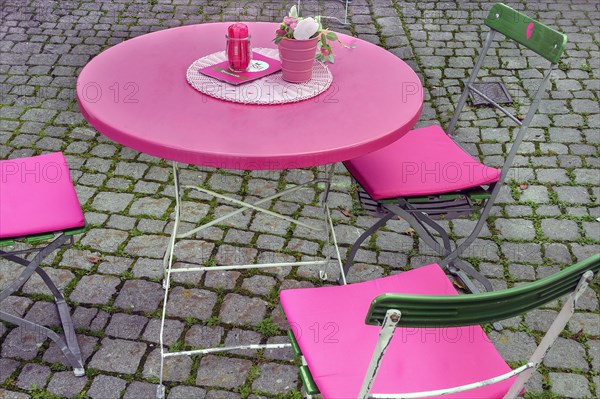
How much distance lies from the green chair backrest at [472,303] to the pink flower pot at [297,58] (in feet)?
5.04

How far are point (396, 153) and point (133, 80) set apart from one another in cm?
134

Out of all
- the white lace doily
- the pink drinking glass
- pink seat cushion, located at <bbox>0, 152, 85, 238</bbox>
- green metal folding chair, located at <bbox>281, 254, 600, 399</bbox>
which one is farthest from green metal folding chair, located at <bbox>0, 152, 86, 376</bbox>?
green metal folding chair, located at <bbox>281, 254, 600, 399</bbox>

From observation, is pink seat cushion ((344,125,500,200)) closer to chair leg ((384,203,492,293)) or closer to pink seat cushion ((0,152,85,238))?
chair leg ((384,203,492,293))

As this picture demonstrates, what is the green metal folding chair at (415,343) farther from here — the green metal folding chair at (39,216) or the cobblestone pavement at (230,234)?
the green metal folding chair at (39,216)

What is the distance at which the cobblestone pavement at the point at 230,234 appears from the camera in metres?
3.04

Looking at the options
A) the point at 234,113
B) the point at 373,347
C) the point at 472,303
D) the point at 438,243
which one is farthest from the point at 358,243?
the point at 472,303

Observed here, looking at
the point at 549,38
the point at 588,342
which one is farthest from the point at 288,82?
the point at 588,342

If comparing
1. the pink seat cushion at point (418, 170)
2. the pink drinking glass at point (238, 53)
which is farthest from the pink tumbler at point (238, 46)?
the pink seat cushion at point (418, 170)

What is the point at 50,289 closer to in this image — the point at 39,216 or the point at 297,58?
the point at 39,216

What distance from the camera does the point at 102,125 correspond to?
8.16 ft

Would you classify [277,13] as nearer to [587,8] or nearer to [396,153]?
[587,8]

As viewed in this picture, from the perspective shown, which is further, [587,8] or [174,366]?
[587,8]

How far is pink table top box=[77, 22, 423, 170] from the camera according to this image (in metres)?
2.35

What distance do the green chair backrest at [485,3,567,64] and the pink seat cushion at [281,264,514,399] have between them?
1282mm
